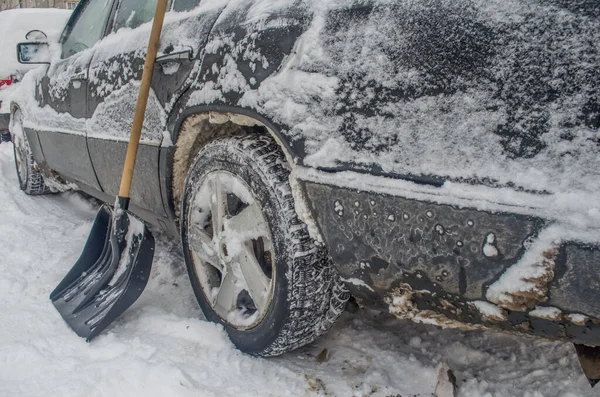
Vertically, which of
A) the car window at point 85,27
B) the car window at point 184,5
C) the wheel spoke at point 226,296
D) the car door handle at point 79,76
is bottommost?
the wheel spoke at point 226,296

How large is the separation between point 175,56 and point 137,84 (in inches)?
16.1

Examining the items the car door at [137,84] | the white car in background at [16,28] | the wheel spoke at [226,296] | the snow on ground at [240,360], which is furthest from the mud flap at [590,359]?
the white car in background at [16,28]

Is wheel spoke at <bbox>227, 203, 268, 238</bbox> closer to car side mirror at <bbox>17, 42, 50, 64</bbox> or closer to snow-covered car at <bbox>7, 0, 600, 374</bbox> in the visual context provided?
snow-covered car at <bbox>7, 0, 600, 374</bbox>

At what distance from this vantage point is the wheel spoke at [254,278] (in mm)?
1693

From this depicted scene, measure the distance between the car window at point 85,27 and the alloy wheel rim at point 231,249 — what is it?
1623 millimetres

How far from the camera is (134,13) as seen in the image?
8.52 feet

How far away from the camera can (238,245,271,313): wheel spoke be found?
169 centimetres

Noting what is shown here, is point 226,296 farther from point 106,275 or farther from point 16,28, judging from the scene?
point 16,28

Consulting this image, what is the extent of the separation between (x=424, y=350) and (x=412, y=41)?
1.27 m

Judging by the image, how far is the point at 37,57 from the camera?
3.56 meters

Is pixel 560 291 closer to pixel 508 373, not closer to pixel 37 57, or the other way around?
pixel 508 373

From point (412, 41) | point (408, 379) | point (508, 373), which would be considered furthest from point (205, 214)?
point (508, 373)

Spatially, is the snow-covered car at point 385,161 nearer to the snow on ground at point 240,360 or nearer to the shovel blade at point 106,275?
the snow on ground at point 240,360

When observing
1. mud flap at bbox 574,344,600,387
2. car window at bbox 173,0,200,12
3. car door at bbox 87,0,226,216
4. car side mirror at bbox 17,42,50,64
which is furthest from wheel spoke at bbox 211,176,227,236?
car side mirror at bbox 17,42,50,64
